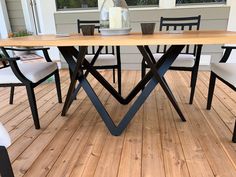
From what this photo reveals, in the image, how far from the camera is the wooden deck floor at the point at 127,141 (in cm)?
123

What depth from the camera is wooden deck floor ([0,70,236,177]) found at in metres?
1.23

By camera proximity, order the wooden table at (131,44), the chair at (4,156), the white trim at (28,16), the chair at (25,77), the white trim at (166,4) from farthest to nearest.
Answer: the white trim at (28,16)
the white trim at (166,4)
the chair at (25,77)
the wooden table at (131,44)
the chair at (4,156)

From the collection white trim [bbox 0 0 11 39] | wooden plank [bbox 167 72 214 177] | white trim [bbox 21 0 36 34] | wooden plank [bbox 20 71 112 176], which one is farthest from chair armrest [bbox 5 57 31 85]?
white trim [bbox 0 0 11 39]

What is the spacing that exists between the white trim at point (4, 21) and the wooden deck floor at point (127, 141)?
7.46 feet

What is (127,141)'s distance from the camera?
4.94 ft

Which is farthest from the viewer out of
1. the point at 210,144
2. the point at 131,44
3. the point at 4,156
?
the point at 210,144

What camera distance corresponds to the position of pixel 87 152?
1398 mm

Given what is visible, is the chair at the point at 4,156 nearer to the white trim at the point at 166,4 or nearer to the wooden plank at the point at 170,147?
the wooden plank at the point at 170,147

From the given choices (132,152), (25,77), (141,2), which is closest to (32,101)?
(25,77)

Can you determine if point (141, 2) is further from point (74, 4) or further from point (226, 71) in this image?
point (226, 71)

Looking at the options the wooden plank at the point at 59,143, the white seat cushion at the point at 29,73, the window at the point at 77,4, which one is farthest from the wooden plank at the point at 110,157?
the window at the point at 77,4

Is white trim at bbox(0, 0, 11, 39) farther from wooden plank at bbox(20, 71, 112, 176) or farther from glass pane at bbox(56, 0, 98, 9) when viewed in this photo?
wooden plank at bbox(20, 71, 112, 176)

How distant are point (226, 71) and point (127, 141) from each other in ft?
2.95

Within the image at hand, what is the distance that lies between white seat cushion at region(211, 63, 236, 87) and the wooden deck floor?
43cm
